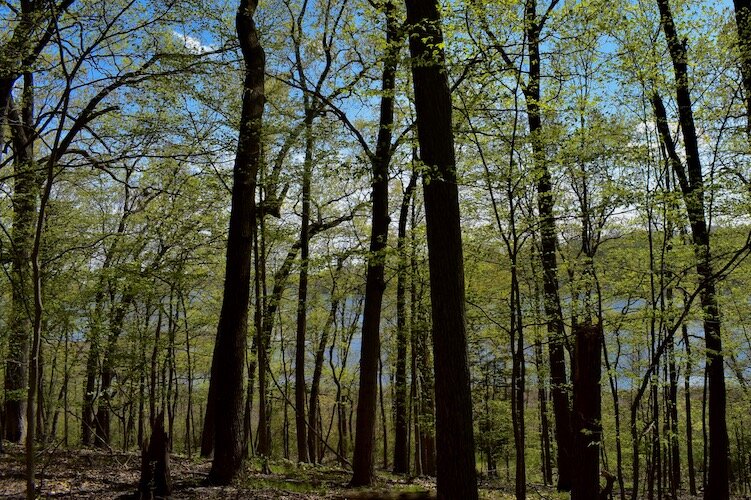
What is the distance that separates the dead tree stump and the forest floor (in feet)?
0.86

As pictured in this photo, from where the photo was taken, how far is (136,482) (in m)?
6.83

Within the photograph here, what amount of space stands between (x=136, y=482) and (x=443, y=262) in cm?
531

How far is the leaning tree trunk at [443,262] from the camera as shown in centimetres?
441

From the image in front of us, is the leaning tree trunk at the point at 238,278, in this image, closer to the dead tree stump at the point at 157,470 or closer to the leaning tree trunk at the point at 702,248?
the dead tree stump at the point at 157,470

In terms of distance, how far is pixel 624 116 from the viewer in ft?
27.7

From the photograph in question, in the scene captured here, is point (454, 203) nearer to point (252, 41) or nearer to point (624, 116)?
point (252, 41)

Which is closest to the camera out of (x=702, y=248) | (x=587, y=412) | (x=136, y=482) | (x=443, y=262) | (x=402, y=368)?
(x=443, y=262)

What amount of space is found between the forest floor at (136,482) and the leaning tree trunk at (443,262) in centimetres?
101

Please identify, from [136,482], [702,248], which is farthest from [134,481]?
[702,248]

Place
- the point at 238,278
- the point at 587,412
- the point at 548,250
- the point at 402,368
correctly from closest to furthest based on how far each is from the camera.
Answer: the point at 587,412
the point at 238,278
the point at 548,250
the point at 402,368

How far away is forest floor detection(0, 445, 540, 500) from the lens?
595 cm

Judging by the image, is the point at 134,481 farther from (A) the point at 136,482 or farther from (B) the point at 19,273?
(B) the point at 19,273

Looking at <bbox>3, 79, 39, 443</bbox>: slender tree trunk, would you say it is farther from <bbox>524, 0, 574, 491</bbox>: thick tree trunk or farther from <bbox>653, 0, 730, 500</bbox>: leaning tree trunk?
<bbox>653, 0, 730, 500</bbox>: leaning tree trunk

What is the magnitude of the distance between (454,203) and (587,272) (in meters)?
4.36
